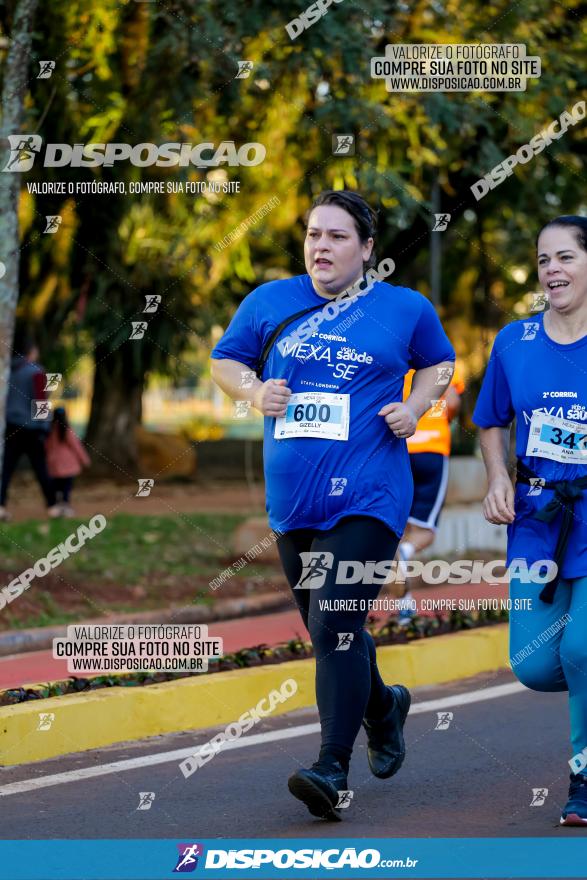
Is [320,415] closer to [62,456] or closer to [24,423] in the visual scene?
[24,423]

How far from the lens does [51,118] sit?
16.4 m

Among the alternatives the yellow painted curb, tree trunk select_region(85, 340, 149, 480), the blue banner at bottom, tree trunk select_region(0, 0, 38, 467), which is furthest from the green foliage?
the blue banner at bottom

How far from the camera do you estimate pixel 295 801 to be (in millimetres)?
5773

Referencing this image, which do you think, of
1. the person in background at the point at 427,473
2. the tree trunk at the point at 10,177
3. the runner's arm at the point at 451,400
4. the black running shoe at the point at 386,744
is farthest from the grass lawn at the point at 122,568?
the black running shoe at the point at 386,744

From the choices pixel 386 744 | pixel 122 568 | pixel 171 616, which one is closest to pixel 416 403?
pixel 386 744

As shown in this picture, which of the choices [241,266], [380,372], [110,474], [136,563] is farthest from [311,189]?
[380,372]

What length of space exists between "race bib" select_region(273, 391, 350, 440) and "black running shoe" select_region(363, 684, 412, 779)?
3.52 feet

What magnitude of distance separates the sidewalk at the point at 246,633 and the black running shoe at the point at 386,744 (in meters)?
2.15

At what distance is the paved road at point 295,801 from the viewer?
532cm

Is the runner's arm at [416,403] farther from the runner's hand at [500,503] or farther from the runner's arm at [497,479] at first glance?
the runner's hand at [500,503]

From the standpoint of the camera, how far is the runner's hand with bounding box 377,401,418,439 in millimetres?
5363

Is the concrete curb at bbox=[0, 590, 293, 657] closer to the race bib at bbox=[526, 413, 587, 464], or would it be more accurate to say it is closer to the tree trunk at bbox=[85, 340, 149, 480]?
the race bib at bbox=[526, 413, 587, 464]

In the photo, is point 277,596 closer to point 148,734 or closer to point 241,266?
point 148,734

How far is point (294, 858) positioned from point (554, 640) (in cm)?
108
